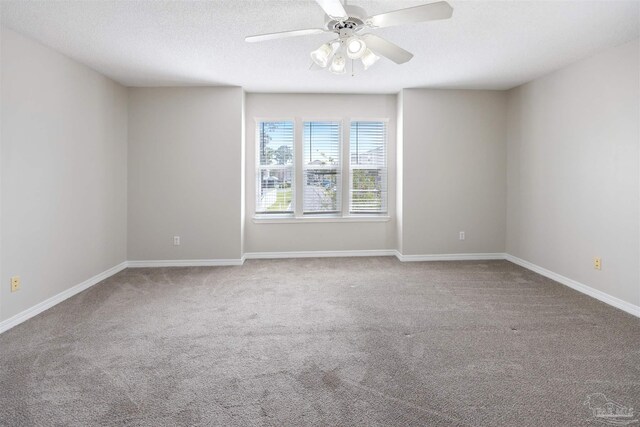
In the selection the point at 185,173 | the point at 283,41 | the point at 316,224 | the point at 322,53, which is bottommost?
the point at 316,224

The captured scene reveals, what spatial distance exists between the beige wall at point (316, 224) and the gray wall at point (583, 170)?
5.84 feet

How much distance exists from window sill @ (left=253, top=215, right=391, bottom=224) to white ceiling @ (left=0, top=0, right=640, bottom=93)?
74.8 inches

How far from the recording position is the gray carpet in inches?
67.0

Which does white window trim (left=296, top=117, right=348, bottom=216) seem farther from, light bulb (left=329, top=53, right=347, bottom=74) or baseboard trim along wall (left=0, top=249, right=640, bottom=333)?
light bulb (left=329, top=53, right=347, bottom=74)

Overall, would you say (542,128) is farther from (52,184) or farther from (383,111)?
(52,184)

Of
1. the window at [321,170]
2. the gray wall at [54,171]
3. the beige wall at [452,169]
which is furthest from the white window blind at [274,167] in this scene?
the gray wall at [54,171]

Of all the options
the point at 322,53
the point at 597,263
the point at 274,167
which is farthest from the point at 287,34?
the point at 597,263

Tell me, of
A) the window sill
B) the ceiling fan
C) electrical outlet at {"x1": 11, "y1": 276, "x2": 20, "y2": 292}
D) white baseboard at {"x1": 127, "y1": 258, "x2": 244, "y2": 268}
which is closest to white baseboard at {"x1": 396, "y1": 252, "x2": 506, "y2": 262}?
the window sill

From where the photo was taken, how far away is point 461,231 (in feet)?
16.3

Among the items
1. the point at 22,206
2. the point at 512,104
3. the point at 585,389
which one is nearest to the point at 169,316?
the point at 22,206

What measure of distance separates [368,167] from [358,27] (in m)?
3.04

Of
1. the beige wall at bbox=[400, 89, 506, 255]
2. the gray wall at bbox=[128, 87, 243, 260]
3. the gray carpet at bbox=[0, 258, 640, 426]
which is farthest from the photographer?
the beige wall at bbox=[400, 89, 506, 255]

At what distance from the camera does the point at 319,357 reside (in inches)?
87.7

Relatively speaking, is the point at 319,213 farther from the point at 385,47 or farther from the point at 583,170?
the point at 583,170
